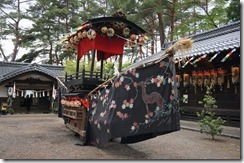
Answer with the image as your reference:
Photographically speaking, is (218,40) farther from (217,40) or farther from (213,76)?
(213,76)

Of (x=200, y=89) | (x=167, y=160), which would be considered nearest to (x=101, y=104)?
(x=167, y=160)

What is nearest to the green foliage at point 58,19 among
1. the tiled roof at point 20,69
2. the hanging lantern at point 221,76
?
the tiled roof at point 20,69

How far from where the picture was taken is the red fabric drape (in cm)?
710

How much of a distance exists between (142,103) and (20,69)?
15855mm

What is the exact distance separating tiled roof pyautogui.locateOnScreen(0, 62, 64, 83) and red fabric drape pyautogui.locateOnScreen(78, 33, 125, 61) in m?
11.2

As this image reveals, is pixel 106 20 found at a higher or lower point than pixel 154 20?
lower

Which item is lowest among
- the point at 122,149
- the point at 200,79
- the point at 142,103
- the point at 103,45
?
the point at 122,149

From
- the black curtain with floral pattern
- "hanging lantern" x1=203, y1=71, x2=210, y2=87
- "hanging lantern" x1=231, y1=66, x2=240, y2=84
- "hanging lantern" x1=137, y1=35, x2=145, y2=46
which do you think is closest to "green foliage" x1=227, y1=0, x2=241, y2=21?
"hanging lantern" x1=203, y1=71, x2=210, y2=87

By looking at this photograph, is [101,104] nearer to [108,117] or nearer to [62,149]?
[108,117]

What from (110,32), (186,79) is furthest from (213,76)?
(110,32)

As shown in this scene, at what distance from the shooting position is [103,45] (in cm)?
730

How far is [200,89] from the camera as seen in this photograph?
11.9m

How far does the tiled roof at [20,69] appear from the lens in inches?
703

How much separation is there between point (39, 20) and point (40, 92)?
27.9 ft
